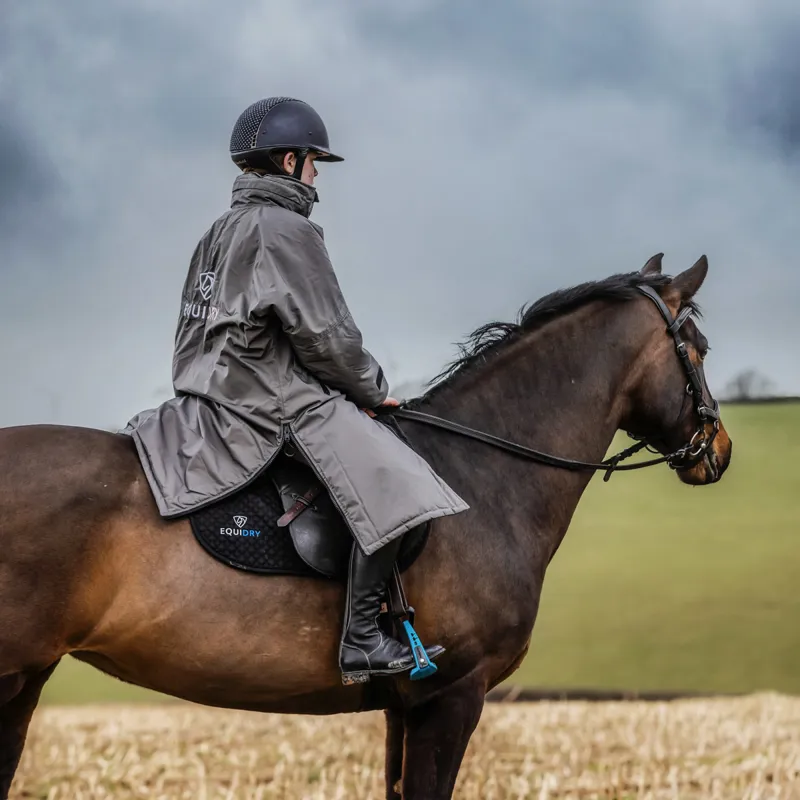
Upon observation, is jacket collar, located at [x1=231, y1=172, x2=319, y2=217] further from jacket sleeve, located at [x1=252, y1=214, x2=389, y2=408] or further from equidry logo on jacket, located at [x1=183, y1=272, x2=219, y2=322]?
equidry logo on jacket, located at [x1=183, y1=272, x2=219, y2=322]

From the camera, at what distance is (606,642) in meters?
7.48

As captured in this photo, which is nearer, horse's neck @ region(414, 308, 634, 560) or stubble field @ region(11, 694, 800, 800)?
horse's neck @ region(414, 308, 634, 560)

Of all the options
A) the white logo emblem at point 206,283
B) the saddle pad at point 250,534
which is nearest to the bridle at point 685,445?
the saddle pad at point 250,534

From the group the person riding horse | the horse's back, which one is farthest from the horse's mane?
the horse's back

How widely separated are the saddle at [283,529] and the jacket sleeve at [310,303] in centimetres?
40

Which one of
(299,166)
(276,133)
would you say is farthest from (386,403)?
(276,133)

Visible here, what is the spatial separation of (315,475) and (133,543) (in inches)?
28.2

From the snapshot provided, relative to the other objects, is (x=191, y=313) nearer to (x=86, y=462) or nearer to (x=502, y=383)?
(x=86, y=462)

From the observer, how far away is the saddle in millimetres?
3619

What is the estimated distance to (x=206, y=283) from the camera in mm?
3941

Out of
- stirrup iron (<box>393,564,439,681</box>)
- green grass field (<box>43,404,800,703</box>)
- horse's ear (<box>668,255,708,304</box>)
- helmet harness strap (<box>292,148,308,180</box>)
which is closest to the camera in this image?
stirrup iron (<box>393,564,439,681</box>)

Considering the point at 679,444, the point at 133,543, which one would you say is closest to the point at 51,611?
the point at 133,543

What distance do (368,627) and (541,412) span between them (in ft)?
4.13

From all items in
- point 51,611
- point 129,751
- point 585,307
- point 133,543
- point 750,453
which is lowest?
point 129,751
